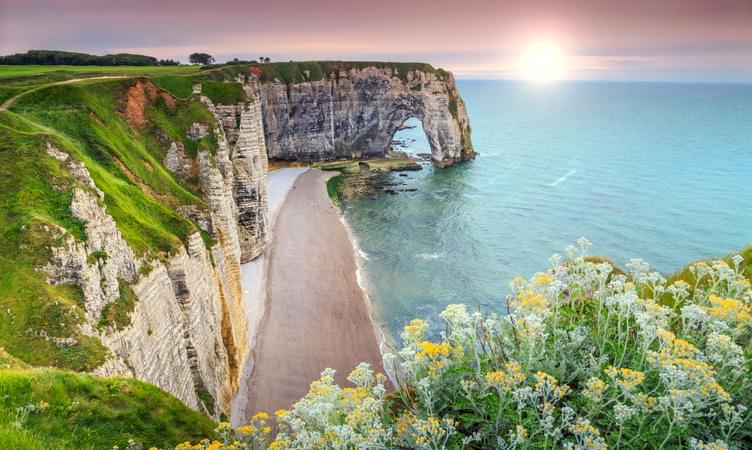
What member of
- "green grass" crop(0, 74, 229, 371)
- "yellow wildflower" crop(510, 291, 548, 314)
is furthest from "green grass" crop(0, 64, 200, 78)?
"yellow wildflower" crop(510, 291, 548, 314)

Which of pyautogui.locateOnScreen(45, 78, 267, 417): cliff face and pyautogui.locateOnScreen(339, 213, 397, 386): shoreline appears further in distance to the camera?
pyautogui.locateOnScreen(339, 213, 397, 386): shoreline


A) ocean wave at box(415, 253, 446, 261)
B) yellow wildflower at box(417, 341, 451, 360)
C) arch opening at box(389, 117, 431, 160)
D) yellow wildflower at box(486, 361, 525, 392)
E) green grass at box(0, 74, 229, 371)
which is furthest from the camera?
arch opening at box(389, 117, 431, 160)

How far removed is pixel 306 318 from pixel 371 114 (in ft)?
233

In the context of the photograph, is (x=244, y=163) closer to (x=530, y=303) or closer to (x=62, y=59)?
(x=530, y=303)

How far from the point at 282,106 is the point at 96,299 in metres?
77.6

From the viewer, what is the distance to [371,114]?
101 meters

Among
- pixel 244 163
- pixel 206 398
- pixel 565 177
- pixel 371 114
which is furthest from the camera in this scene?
pixel 371 114

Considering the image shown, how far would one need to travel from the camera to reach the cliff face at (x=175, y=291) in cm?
1647

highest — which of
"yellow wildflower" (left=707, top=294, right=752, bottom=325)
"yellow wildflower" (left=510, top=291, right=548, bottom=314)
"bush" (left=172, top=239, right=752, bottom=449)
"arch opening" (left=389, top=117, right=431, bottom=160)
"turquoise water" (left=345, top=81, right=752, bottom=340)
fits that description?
"yellow wildflower" (left=707, top=294, right=752, bottom=325)

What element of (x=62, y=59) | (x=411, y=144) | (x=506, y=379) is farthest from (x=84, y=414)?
(x=411, y=144)

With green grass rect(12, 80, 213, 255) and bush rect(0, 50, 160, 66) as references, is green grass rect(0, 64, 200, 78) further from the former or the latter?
green grass rect(12, 80, 213, 255)

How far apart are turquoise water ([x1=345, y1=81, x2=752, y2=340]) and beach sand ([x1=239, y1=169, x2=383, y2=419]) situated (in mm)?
3032

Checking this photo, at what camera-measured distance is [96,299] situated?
16.5m

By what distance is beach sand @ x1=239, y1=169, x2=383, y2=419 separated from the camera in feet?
101
